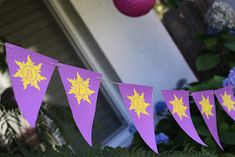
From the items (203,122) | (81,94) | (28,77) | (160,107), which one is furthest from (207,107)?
(160,107)

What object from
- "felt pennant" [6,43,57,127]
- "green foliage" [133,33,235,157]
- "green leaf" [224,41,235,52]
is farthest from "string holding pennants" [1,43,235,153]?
"green leaf" [224,41,235,52]

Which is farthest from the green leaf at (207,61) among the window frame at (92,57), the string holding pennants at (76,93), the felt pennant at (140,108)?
the felt pennant at (140,108)

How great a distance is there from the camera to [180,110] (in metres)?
2.24

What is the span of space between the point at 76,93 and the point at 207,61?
2.23 meters

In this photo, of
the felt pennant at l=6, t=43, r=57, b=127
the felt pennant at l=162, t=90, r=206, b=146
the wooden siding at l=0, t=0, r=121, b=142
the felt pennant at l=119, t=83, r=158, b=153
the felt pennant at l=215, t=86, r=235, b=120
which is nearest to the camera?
the felt pennant at l=6, t=43, r=57, b=127

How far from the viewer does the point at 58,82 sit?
11.8 feet

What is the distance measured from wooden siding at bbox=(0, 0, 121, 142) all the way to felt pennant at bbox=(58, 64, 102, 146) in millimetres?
1509

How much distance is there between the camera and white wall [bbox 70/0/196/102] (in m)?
3.62

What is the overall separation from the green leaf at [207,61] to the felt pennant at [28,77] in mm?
2242

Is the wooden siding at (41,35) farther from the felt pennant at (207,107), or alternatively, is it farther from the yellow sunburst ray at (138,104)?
the yellow sunburst ray at (138,104)

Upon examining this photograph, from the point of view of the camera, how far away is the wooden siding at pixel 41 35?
3330mm

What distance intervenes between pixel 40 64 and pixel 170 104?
0.76 metres

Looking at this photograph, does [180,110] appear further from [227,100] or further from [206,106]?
[227,100]

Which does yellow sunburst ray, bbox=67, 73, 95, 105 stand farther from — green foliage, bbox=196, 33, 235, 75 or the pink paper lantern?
green foliage, bbox=196, 33, 235, 75
